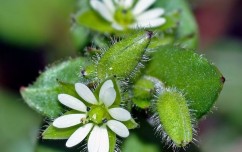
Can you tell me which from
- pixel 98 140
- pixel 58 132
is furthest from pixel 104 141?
pixel 58 132

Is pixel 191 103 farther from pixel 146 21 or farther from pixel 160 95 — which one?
pixel 146 21

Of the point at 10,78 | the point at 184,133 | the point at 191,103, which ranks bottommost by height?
the point at 184,133

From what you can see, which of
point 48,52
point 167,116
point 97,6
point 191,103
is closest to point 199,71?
point 191,103

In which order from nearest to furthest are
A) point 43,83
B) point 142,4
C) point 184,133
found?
point 184,133, point 43,83, point 142,4

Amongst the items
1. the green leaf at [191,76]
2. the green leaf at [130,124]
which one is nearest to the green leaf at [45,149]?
the green leaf at [130,124]

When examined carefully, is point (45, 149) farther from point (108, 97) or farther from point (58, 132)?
point (108, 97)

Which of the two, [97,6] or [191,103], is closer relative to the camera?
[191,103]
